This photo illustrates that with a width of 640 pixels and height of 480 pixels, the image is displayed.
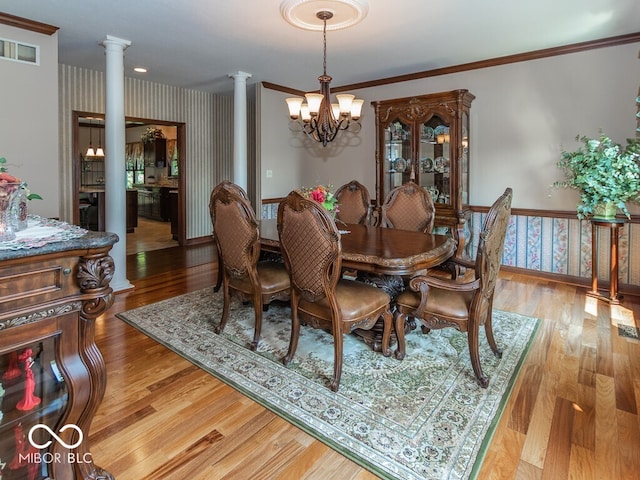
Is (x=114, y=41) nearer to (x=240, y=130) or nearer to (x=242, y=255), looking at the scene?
(x=240, y=130)

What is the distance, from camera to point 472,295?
2.29 meters

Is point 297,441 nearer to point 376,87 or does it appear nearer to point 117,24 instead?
point 117,24

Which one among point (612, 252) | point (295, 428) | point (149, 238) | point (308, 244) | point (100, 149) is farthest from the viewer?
point (100, 149)

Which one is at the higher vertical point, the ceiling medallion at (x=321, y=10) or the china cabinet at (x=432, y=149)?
the ceiling medallion at (x=321, y=10)

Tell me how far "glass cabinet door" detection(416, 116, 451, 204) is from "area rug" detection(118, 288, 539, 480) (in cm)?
182

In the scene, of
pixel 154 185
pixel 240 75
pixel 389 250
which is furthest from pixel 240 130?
pixel 154 185

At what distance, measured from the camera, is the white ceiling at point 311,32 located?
3.10m

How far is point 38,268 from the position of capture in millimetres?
1120

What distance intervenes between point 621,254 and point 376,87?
3538mm

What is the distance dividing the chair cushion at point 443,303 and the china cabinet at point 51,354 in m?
1.63

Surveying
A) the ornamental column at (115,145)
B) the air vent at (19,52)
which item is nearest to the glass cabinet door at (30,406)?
the ornamental column at (115,145)

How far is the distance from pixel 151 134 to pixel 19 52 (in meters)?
6.97

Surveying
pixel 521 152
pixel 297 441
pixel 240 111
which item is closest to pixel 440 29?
pixel 521 152

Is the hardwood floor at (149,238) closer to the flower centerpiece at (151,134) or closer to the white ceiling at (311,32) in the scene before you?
the flower centerpiece at (151,134)
